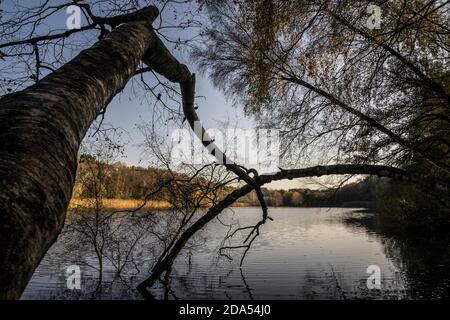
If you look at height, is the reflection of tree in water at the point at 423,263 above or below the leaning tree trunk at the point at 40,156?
below

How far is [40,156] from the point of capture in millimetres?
1007

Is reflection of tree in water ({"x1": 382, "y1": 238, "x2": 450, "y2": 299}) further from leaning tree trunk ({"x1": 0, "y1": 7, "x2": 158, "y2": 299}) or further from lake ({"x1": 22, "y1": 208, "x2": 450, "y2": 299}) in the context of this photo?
leaning tree trunk ({"x1": 0, "y1": 7, "x2": 158, "y2": 299})

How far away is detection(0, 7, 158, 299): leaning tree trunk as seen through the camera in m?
0.80

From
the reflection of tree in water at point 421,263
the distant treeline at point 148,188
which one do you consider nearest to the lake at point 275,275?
the reflection of tree in water at point 421,263

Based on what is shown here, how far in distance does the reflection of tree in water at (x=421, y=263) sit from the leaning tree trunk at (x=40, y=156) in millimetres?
14730

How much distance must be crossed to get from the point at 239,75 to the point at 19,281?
6930mm

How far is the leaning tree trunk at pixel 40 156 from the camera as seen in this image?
31.7 inches

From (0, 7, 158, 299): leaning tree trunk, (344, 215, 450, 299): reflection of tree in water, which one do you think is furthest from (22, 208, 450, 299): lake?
(0, 7, 158, 299): leaning tree trunk

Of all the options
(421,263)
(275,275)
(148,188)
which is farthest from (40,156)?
(421,263)

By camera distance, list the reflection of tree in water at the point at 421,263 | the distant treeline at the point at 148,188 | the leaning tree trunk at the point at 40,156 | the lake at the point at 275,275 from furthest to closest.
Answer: the reflection of tree in water at the point at 421,263 → the lake at the point at 275,275 → the distant treeline at the point at 148,188 → the leaning tree trunk at the point at 40,156

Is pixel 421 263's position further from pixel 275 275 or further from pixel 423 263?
pixel 275 275

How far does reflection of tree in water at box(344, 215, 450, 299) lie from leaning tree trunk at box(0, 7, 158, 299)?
48.3 feet

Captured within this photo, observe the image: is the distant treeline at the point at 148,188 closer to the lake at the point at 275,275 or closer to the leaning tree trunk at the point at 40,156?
the lake at the point at 275,275

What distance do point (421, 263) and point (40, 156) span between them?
22394 mm
